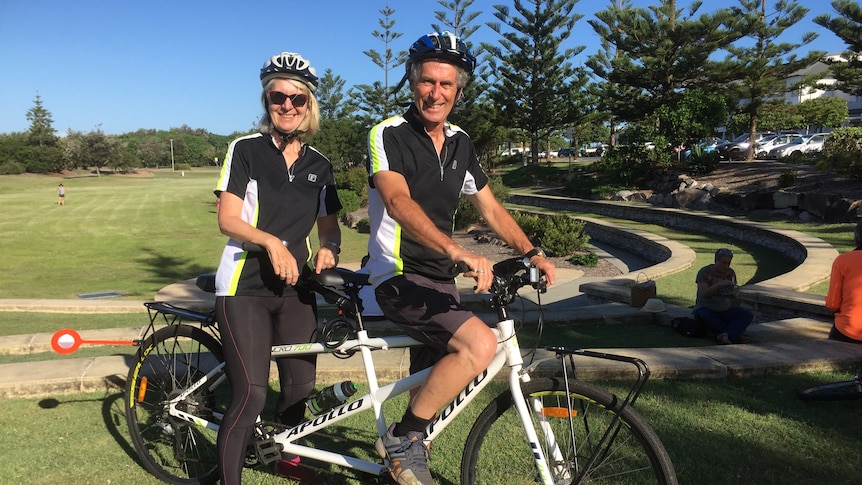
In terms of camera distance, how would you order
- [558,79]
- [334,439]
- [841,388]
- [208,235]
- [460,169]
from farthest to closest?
[558,79] < [208,235] < [841,388] < [334,439] < [460,169]

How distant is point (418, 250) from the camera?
2.39m

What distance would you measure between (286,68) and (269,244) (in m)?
0.82

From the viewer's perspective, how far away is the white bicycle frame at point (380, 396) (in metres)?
2.16

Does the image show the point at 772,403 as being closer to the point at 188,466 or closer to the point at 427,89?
the point at 427,89

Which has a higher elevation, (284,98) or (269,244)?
(284,98)

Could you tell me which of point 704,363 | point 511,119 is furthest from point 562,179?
point 704,363

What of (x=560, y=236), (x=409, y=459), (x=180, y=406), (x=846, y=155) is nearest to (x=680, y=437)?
(x=409, y=459)

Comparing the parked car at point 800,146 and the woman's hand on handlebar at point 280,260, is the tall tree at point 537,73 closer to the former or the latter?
the parked car at point 800,146

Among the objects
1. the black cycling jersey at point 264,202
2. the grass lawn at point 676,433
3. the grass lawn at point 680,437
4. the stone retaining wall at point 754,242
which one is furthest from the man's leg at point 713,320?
the black cycling jersey at point 264,202

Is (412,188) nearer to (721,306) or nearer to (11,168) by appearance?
(721,306)

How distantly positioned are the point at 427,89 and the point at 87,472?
2.38m

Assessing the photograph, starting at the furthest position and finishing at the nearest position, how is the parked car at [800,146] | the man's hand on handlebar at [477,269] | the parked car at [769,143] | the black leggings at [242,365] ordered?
the parked car at [769,143], the parked car at [800,146], the black leggings at [242,365], the man's hand on handlebar at [477,269]

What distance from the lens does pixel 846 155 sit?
52.3 ft

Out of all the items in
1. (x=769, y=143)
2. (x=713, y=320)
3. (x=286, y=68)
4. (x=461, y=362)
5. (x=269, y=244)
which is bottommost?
(x=713, y=320)
